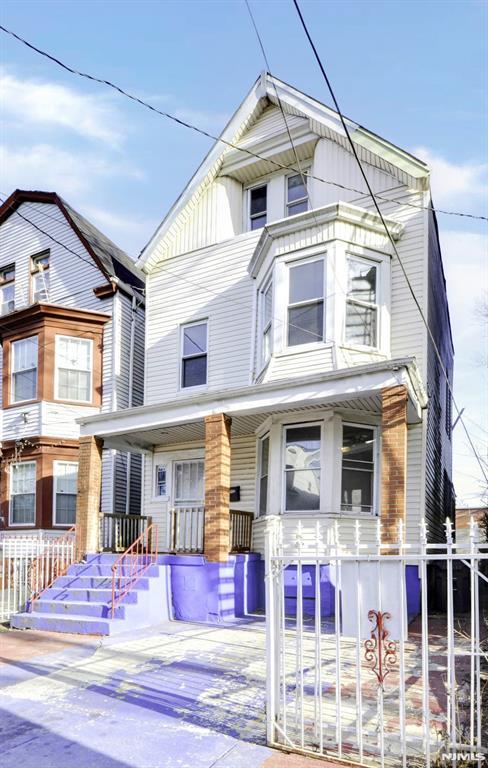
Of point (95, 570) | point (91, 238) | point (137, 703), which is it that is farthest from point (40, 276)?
point (137, 703)

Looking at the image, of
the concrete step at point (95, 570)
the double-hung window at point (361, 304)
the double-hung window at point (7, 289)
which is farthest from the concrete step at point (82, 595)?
the double-hung window at point (7, 289)

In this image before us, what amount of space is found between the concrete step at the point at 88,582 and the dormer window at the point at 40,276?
32.0ft

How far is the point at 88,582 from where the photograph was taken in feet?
37.4

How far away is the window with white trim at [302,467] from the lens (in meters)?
11.8

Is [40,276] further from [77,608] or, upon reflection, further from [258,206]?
[77,608]

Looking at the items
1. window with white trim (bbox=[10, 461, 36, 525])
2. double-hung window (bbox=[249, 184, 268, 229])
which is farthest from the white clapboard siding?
window with white trim (bbox=[10, 461, 36, 525])

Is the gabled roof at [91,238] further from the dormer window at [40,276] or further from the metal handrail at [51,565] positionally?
the metal handrail at [51,565]

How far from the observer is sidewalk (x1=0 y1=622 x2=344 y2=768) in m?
4.87

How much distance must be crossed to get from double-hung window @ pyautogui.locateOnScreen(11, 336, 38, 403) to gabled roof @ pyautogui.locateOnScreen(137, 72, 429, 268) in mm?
4026

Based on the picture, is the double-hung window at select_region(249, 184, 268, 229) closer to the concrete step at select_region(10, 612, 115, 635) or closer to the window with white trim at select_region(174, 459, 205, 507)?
the window with white trim at select_region(174, 459, 205, 507)

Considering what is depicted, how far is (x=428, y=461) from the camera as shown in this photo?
12938 mm

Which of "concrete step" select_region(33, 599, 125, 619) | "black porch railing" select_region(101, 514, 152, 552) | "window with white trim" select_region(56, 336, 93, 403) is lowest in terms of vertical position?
"concrete step" select_region(33, 599, 125, 619)

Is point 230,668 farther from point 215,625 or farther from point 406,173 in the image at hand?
point 406,173

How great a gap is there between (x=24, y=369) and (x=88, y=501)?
635 centimetres
